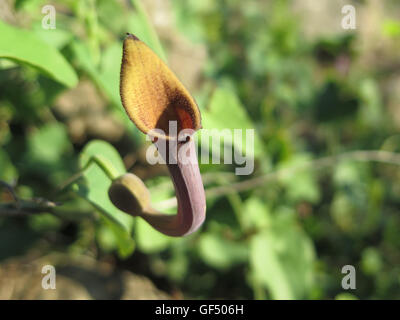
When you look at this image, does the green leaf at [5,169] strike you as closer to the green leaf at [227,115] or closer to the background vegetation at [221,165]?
the background vegetation at [221,165]

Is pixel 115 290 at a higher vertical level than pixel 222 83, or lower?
lower

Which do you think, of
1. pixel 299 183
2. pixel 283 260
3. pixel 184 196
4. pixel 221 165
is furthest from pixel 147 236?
pixel 299 183

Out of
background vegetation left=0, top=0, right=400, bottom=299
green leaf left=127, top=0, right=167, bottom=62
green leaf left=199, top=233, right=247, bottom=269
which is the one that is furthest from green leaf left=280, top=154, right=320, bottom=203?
green leaf left=127, top=0, right=167, bottom=62

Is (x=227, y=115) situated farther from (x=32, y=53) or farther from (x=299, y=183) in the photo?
(x=299, y=183)

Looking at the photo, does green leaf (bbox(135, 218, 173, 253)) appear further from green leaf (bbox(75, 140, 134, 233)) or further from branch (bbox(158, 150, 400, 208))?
green leaf (bbox(75, 140, 134, 233))

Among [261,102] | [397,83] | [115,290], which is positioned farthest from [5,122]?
[397,83]

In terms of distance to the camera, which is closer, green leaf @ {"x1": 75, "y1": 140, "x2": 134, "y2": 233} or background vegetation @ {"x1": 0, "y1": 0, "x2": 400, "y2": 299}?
green leaf @ {"x1": 75, "y1": 140, "x2": 134, "y2": 233}

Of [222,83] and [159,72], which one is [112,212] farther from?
[222,83]
